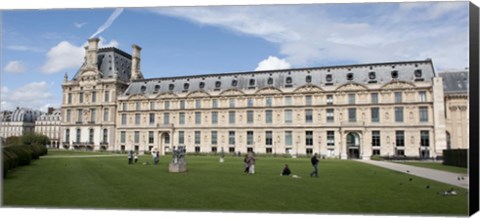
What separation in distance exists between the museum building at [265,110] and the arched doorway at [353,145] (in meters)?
0.18

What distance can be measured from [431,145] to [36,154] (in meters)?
60.7

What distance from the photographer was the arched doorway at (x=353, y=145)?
74.4 m

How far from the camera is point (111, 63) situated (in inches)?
3814

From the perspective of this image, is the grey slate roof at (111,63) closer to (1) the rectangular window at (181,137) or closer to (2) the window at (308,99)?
(1) the rectangular window at (181,137)

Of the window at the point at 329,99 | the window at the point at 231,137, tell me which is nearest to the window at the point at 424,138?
the window at the point at 329,99

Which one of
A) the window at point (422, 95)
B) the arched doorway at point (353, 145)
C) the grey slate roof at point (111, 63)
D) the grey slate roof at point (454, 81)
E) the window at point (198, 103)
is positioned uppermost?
the grey slate roof at point (111, 63)

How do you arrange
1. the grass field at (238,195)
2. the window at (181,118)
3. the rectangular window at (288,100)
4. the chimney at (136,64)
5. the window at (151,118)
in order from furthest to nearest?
the chimney at (136,64)
the window at (151,118)
the window at (181,118)
the rectangular window at (288,100)
the grass field at (238,195)

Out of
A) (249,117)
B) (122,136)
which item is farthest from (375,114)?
(122,136)

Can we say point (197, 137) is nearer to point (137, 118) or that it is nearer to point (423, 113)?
point (137, 118)

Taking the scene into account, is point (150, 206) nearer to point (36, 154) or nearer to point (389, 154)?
point (36, 154)

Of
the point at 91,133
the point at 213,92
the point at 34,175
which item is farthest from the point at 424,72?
the point at 91,133

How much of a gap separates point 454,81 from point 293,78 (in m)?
29.0

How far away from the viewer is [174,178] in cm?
2642

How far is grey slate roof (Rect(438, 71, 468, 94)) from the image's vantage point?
72.3 metres
